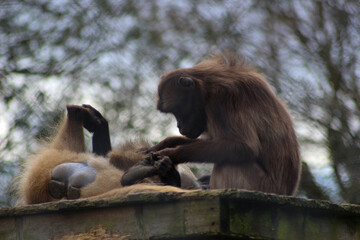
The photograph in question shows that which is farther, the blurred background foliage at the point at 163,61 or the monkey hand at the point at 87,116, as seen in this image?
the blurred background foliage at the point at 163,61

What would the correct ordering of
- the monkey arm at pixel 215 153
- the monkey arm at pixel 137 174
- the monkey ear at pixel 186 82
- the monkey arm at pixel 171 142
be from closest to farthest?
the monkey arm at pixel 137 174, the monkey arm at pixel 215 153, the monkey ear at pixel 186 82, the monkey arm at pixel 171 142

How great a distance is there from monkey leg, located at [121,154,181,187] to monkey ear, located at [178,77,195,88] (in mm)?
553

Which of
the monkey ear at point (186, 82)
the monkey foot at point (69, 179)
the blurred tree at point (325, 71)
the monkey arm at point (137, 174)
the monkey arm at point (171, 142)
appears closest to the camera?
the monkey arm at point (137, 174)

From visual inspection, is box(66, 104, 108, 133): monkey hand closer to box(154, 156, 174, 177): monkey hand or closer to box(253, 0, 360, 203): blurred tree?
box(154, 156, 174, 177): monkey hand

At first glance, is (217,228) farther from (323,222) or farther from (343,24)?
(343,24)

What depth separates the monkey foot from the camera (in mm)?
3129

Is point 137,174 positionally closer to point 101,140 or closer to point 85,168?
point 85,168

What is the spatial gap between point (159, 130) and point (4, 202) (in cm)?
215

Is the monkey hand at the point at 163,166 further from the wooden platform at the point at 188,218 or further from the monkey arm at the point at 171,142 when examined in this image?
the wooden platform at the point at 188,218

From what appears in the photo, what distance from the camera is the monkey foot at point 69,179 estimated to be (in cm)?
313

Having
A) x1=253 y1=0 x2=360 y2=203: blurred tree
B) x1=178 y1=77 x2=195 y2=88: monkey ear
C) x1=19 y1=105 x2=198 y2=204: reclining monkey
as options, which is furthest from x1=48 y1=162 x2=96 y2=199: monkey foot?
x1=253 y1=0 x2=360 y2=203: blurred tree

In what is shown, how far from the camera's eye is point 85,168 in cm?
323

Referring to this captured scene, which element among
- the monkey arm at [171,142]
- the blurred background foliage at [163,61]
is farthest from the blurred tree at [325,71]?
the monkey arm at [171,142]

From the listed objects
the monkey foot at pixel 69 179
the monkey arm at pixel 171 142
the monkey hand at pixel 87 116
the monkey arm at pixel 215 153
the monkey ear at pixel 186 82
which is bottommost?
the monkey foot at pixel 69 179
